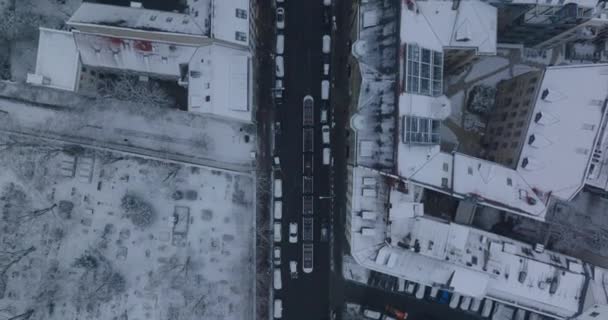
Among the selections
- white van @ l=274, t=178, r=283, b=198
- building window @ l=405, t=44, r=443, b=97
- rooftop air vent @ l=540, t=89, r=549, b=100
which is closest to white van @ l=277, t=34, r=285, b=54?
white van @ l=274, t=178, r=283, b=198

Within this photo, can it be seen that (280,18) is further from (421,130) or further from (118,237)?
(118,237)

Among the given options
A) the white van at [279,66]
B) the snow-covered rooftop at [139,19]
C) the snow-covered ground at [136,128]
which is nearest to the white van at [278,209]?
the snow-covered ground at [136,128]

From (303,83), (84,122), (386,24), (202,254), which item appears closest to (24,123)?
(84,122)

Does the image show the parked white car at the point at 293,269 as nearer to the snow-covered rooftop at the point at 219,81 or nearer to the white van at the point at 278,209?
the white van at the point at 278,209

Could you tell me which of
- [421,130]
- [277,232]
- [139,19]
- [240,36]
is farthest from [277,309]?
[139,19]

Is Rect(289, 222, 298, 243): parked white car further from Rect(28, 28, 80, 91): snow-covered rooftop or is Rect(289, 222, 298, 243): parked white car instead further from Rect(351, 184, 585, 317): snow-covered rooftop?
Rect(28, 28, 80, 91): snow-covered rooftop
